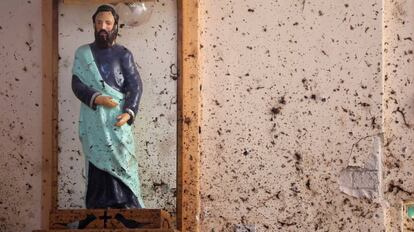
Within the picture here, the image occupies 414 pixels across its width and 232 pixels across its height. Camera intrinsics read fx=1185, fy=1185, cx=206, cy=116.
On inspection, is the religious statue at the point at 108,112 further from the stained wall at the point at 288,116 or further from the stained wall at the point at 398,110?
the stained wall at the point at 398,110

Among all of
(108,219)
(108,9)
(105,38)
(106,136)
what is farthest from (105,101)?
(108,219)

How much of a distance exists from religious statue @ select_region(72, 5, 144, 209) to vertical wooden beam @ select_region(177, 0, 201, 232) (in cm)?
19

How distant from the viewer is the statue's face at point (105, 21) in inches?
207

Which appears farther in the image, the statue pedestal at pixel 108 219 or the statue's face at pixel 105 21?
the statue's face at pixel 105 21

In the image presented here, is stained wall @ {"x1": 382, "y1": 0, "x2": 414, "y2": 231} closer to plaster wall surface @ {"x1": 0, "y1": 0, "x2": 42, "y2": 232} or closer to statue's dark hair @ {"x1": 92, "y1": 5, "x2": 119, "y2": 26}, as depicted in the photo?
statue's dark hair @ {"x1": 92, "y1": 5, "x2": 119, "y2": 26}

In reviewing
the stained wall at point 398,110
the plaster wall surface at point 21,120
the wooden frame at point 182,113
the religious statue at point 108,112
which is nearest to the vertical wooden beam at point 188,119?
the wooden frame at point 182,113

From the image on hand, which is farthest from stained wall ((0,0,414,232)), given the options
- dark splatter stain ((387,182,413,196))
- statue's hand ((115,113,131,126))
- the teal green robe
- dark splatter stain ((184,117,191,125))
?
statue's hand ((115,113,131,126))

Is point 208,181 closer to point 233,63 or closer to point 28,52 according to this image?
point 233,63

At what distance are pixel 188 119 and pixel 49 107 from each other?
0.63m

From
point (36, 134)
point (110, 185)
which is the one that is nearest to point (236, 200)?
point (110, 185)

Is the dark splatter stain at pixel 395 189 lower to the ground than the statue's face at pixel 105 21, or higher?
lower

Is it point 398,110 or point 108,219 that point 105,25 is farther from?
point 398,110

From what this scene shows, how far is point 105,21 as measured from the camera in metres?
5.27

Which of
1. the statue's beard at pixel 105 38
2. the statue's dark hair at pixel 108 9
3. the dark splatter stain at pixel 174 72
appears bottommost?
the dark splatter stain at pixel 174 72
